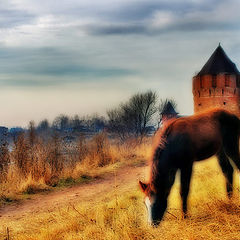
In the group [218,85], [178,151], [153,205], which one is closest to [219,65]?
[218,85]

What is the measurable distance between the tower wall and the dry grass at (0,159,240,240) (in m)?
22.0

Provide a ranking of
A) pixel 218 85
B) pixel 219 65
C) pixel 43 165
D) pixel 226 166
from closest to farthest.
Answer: pixel 226 166 < pixel 43 165 < pixel 218 85 < pixel 219 65

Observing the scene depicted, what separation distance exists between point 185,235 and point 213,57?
2822cm

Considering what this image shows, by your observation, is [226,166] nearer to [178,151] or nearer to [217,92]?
[178,151]

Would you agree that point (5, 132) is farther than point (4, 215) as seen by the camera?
Yes

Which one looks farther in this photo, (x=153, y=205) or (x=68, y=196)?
(x=68, y=196)

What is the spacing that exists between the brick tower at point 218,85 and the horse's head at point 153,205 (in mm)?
23974

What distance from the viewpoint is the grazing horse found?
385cm

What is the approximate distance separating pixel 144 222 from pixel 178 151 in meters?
1.18

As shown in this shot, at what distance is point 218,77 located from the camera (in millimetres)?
28484

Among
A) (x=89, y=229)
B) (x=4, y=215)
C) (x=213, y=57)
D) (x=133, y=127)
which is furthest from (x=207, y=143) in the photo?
(x=213, y=57)

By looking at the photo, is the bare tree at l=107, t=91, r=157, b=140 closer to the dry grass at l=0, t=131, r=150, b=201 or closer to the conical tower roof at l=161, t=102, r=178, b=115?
the conical tower roof at l=161, t=102, r=178, b=115

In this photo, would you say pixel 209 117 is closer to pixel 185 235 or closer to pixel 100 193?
pixel 185 235

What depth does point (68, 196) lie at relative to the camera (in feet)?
29.3
